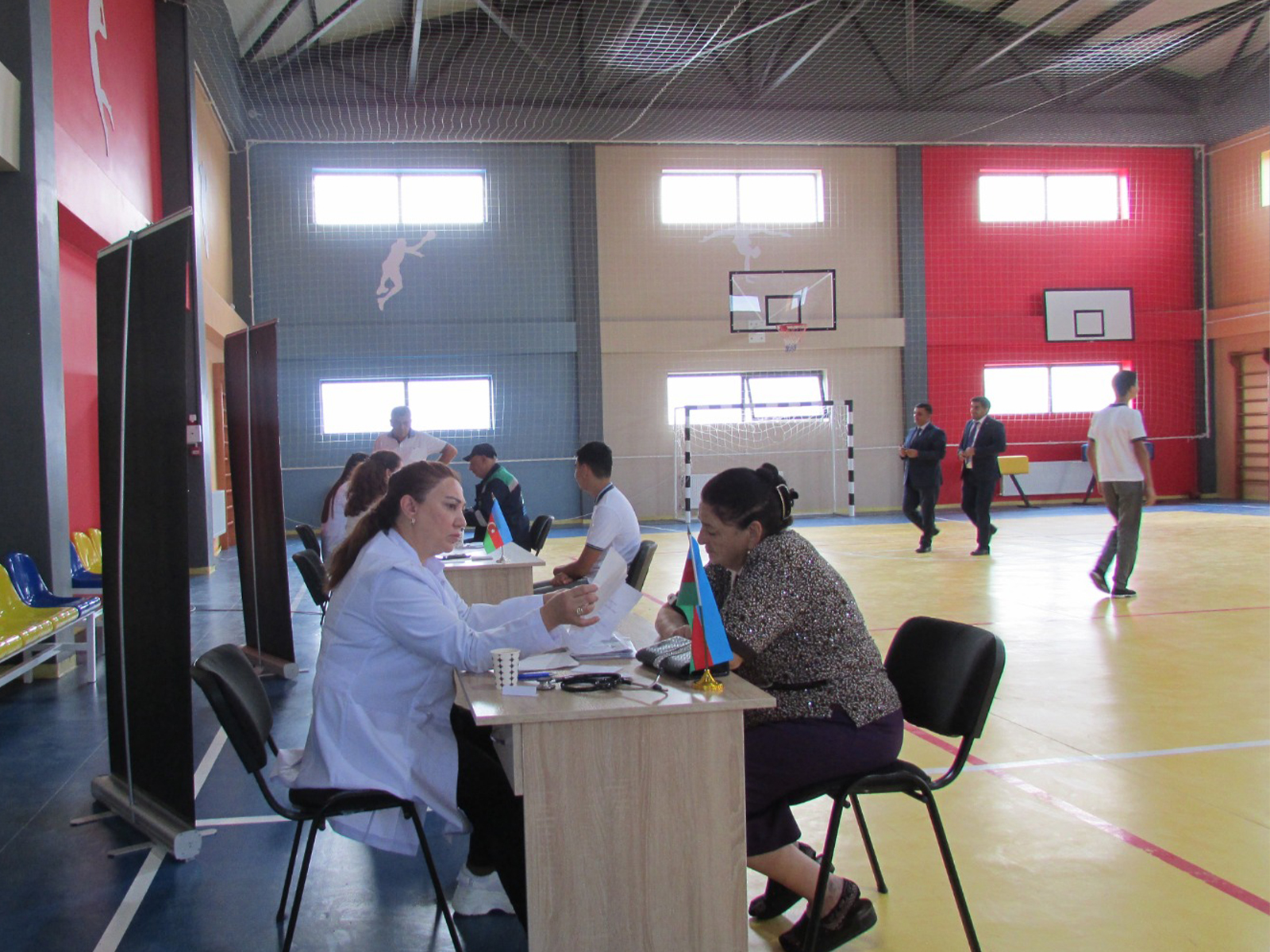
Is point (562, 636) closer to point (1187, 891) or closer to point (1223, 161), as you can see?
point (1187, 891)

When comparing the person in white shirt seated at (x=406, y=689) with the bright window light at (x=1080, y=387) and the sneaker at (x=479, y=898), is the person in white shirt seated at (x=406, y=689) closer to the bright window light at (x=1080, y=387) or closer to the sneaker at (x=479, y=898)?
the sneaker at (x=479, y=898)

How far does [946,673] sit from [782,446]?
12.4 m

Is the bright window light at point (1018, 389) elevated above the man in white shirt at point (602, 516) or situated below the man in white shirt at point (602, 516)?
above

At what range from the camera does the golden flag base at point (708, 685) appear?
81.6 inches

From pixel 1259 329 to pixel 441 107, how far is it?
481 inches

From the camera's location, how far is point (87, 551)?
22.6ft

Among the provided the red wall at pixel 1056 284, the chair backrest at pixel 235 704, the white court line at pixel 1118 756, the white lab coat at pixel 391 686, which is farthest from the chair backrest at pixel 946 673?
the red wall at pixel 1056 284

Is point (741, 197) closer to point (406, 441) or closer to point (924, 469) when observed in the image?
point (924, 469)

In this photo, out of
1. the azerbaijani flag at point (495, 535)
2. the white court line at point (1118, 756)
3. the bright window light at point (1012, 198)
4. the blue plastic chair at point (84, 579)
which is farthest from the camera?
the bright window light at point (1012, 198)

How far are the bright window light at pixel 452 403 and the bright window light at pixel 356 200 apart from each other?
7.74 ft

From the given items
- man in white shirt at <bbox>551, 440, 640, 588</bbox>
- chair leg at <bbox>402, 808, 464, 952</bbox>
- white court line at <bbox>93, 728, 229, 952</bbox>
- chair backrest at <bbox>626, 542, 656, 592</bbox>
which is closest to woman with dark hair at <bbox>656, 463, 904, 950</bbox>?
chair leg at <bbox>402, 808, 464, 952</bbox>

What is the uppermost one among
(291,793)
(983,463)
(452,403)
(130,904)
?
(452,403)

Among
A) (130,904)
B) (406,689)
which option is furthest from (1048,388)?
(130,904)

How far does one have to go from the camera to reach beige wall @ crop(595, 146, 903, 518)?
46.5 ft
